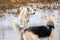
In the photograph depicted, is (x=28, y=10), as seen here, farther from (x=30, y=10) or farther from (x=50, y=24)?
(x=50, y=24)

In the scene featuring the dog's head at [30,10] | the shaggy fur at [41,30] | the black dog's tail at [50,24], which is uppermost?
the dog's head at [30,10]

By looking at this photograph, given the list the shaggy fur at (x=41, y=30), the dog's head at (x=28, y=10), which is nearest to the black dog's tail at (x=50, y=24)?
the shaggy fur at (x=41, y=30)

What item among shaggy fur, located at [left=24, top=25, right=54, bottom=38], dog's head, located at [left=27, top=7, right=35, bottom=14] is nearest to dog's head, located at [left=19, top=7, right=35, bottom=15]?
dog's head, located at [left=27, top=7, right=35, bottom=14]

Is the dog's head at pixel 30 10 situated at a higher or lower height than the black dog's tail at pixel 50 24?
higher

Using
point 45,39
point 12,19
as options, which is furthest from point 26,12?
point 45,39

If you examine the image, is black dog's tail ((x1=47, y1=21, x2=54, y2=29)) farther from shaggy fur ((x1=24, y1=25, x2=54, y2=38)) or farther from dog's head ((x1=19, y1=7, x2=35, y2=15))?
dog's head ((x1=19, y1=7, x2=35, y2=15))

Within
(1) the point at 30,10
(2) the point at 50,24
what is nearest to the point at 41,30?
(2) the point at 50,24

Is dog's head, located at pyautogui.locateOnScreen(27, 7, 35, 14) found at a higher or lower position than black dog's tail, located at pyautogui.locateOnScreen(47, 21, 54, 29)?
higher

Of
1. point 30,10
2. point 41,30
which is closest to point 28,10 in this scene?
point 30,10

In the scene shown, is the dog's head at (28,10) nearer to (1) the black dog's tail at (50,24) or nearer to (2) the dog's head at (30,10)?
(2) the dog's head at (30,10)

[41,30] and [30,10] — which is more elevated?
[30,10]

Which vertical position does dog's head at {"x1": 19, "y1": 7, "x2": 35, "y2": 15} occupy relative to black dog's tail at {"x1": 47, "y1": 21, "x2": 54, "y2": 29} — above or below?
above

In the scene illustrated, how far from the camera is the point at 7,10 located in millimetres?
1421

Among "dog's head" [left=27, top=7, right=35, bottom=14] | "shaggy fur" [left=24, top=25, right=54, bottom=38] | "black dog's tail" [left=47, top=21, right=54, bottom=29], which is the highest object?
"dog's head" [left=27, top=7, right=35, bottom=14]
